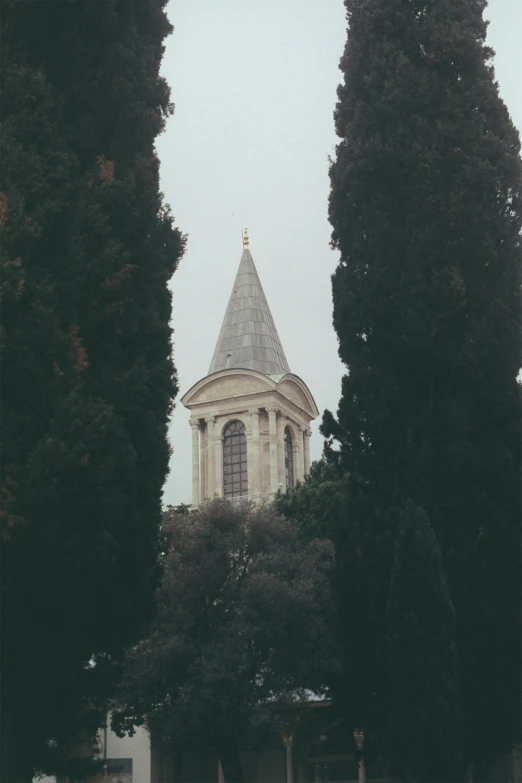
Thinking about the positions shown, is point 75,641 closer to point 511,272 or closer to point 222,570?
point 511,272

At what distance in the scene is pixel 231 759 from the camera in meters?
27.7

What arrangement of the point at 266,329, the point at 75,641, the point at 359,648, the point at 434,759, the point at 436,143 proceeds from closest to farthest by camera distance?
the point at 75,641 → the point at 434,759 → the point at 359,648 → the point at 436,143 → the point at 266,329

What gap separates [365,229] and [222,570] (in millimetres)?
13040

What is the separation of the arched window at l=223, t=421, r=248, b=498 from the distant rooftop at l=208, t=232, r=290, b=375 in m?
2.90

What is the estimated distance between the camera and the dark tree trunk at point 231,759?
2742 centimetres

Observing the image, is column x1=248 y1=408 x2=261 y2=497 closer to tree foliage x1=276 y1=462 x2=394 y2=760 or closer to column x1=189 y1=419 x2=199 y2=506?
column x1=189 y1=419 x2=199 y2=506

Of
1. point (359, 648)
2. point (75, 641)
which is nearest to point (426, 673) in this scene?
point (359, 648)

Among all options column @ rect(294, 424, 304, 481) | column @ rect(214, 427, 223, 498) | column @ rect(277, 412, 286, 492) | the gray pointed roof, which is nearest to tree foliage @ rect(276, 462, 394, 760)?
column @ rect(277, 412, 286, 492)

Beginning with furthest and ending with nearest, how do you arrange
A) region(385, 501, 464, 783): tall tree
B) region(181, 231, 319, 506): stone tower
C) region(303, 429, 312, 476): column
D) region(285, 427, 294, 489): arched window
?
region(303, 429, 312, 476): column → region(285, 427, 294, 489): arched window → region(181, 231, 319, 506): stone tower → region(385, 501, 464, 783): tall tree

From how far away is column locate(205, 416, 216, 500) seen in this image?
47.0 metres

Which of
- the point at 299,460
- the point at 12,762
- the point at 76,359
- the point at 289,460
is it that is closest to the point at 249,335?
the point at 289,460

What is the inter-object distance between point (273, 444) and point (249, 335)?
18.7 ft

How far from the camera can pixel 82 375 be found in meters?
13.5

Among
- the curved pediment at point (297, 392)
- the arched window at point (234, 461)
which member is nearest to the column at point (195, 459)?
the arched window at point (234, 461)
